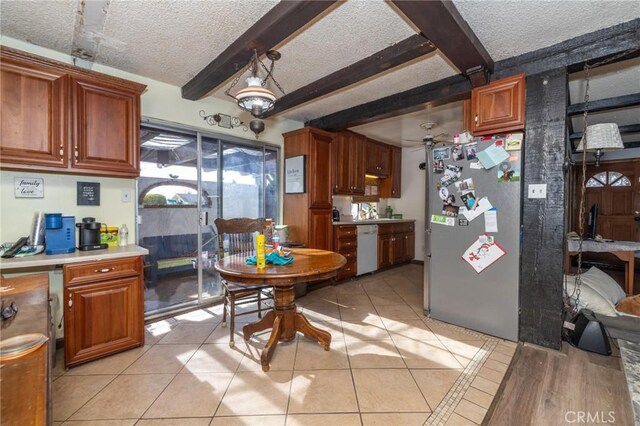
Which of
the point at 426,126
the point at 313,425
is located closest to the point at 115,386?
the point at 313,425

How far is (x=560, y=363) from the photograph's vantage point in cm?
208

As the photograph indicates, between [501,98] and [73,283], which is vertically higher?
[501,98]

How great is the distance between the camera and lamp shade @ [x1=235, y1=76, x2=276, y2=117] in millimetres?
1969

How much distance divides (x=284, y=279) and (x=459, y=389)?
4.40ft

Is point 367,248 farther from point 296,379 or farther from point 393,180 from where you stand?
point 296,379

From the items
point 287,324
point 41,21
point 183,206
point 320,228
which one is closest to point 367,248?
point 320,228

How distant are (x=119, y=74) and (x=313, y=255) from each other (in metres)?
2.47

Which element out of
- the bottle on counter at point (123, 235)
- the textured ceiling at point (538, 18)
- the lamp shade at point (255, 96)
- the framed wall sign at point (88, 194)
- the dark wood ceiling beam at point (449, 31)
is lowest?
the bottle on counter at point (123, 235)

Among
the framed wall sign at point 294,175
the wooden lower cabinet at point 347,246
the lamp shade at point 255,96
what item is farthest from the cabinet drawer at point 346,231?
the lamp shade at point 255,96

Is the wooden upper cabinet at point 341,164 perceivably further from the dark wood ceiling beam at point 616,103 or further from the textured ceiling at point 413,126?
the dark wood ceiling beam at point 616,103

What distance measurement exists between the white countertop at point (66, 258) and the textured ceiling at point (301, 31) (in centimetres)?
162

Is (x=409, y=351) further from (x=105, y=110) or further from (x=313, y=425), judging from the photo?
(x=105, y=110)

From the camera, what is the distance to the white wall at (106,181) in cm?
212

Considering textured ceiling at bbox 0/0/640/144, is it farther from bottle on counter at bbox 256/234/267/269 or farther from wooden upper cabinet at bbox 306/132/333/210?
bottle on counter at bbox 256/234/267/269
